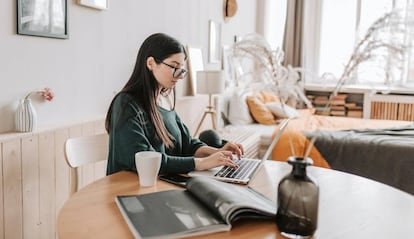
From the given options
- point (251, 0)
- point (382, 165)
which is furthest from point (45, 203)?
point (251, 0)

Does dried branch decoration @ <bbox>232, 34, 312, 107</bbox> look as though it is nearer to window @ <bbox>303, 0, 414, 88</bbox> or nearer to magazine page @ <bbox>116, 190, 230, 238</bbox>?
magazine page @ <bbox>116, 190, 230, 238</bbox>

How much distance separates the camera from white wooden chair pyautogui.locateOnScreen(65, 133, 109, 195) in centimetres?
166

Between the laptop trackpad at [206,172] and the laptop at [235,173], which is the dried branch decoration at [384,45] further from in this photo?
the laptop trackpad at [206,172]

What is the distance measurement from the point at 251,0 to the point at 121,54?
300cm

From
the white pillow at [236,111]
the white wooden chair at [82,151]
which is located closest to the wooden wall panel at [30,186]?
the white wooden chair at [82,151]

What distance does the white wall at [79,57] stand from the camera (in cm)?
178

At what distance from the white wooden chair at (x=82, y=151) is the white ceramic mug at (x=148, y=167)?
1.69 feet

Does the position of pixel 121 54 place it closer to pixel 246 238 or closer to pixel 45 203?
pixel 45 203

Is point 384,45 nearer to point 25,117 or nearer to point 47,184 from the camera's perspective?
point 25,117

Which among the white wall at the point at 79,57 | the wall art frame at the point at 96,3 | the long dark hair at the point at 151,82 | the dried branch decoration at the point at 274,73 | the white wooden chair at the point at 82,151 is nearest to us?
the dried branch decoration at the point at 274,73

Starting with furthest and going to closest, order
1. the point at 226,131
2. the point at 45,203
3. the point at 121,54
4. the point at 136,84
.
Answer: the point at 226,131
the point at 121,54
the point at 45,203
the point at 136,84

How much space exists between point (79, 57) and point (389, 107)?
438 cm

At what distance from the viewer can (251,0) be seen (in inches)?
201

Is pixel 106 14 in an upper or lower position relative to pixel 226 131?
upper
